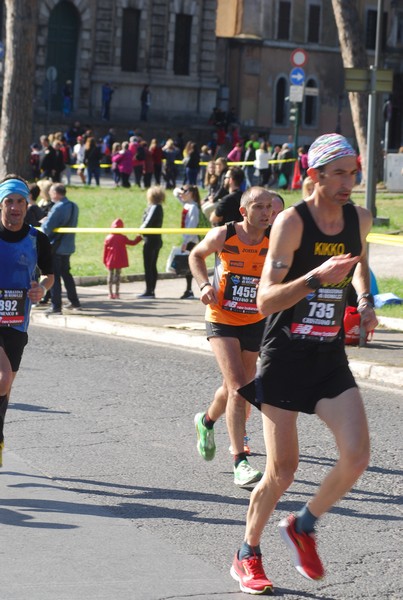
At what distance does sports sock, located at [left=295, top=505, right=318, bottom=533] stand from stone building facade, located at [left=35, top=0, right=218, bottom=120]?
47.5 metres

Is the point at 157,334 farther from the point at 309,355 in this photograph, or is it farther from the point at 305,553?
the point at 305,553

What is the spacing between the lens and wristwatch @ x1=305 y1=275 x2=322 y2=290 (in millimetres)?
5508

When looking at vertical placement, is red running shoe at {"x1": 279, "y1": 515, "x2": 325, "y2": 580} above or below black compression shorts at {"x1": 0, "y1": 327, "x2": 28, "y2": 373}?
below

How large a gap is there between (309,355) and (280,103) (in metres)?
60.8

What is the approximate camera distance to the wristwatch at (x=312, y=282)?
5.51 meters

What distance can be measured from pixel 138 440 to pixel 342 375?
3745mm

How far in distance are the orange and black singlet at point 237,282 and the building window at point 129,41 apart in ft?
164

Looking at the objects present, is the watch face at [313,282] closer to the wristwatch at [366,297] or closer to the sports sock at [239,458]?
the wristwatch at [366,297]

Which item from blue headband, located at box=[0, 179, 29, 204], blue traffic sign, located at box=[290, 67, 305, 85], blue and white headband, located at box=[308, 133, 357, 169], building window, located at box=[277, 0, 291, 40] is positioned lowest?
blue headband, located at box=[0, 179, 29, 204]

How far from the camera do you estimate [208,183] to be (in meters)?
22.7

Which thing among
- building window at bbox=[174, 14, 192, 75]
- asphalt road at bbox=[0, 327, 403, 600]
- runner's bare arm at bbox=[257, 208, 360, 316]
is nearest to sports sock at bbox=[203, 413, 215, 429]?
asphalt road at bbox=[0, 327, 403, 600]

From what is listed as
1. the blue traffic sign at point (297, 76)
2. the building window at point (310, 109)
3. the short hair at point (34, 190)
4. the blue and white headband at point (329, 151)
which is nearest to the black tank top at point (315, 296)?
the blue and white headband at point (329, 151)

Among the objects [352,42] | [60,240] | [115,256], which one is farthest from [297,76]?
[60,240]

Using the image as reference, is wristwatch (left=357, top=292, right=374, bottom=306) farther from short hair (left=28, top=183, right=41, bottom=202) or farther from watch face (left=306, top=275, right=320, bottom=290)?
short hair (left=28, top=183, right=41, bottom=202)
